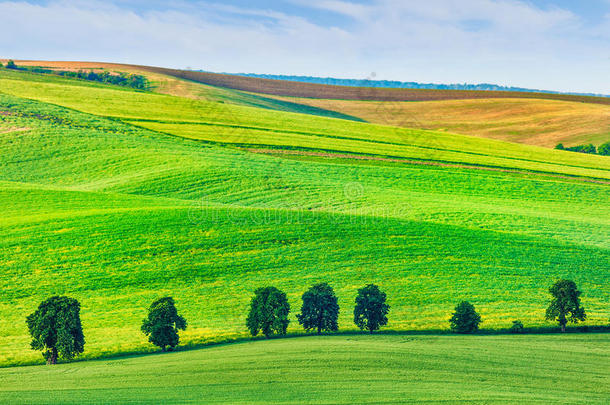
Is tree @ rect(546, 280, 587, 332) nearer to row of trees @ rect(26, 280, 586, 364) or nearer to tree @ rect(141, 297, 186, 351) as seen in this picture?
row of trees @ rect(26, 280, 586, 364)

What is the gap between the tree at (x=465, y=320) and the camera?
2934 centimetres

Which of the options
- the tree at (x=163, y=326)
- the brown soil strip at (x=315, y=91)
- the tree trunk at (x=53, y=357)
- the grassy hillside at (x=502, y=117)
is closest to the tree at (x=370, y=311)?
the tree at (x=163, y=326)

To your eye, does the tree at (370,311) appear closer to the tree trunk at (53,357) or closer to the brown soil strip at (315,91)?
the tree trunk at (53,357)

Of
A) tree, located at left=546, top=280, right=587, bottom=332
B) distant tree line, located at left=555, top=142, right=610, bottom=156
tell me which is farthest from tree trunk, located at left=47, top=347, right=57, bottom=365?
distant tree line, located at left=555, top=142, right=610, bottom=156

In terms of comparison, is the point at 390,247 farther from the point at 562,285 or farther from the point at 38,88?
the point at 38,88

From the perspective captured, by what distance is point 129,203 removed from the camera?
47750mm

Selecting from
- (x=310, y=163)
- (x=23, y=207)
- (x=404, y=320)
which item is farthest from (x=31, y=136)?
(x=404, y=320)

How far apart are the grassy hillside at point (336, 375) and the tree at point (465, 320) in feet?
7.20

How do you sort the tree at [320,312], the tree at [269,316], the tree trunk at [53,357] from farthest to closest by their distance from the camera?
the tree at [320,312] → the tree at [269,316] → the tree trunk at [53,357]

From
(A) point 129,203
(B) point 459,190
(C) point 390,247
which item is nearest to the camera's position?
(C) point 390,247

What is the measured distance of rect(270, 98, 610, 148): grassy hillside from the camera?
102781mm

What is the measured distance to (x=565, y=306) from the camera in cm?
3017

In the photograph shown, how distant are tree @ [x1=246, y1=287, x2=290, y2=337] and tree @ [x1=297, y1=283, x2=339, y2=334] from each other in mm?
1254

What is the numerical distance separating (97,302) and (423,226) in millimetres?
26559
